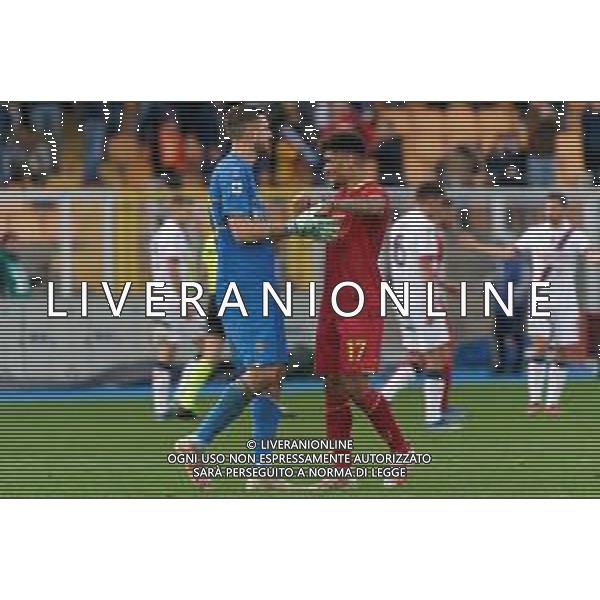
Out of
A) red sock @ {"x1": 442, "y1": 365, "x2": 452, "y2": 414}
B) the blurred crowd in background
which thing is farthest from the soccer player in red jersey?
red sock @ {"x1": 442, "y1": 365, "x2": 452, "y2": 414}

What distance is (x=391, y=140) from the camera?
1434 cm

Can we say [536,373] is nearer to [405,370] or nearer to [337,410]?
[405,370]

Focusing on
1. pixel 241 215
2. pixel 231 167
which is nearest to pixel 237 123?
pixel 231 167

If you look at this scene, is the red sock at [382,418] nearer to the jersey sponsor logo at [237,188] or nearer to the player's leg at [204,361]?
the player's leg at [204,361]

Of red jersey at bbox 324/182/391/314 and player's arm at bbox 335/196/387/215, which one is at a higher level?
player's arm at bbox 335/196/387/215

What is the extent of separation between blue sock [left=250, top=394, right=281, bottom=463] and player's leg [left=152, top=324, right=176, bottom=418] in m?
0.52

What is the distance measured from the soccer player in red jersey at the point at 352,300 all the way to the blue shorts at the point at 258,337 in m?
0.23

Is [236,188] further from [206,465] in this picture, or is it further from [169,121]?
[206,465]

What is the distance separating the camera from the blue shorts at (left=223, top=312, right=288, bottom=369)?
14.4m

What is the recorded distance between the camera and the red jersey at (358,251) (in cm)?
1434

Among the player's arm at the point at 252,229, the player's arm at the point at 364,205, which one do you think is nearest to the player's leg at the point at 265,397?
the player's arm at the point at 252,229

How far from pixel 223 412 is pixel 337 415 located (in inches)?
27.5

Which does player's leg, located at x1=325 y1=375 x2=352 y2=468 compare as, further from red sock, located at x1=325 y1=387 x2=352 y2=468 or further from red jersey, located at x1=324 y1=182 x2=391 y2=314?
red jersey, located at x1=324 y1=182 x2=391 y2=314

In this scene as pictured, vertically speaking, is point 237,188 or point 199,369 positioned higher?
point 237,188
